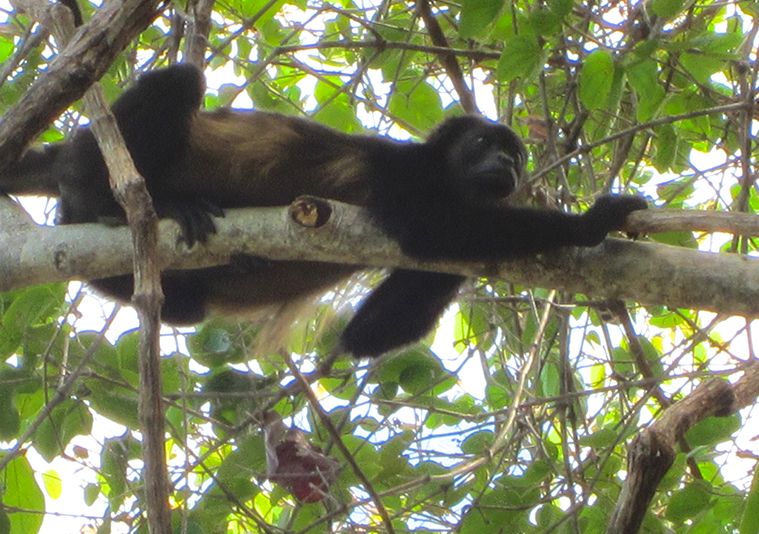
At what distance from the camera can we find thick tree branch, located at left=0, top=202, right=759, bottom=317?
2346mm

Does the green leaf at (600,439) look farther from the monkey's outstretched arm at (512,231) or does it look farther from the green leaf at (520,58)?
the green leaf at (520,58)

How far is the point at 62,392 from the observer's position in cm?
272

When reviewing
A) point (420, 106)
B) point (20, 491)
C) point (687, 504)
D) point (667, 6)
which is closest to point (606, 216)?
point (667, 6)

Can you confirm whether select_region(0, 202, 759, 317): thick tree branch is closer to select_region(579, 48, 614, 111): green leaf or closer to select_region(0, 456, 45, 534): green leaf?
select_region(579, 48, 614, 111): green leaf

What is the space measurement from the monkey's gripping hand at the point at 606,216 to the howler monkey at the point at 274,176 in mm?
417

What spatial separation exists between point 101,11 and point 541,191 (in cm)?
218

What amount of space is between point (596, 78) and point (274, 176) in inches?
55.8

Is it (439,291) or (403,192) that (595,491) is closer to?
(439,291)

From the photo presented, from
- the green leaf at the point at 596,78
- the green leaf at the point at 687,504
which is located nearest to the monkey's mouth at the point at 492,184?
the green leaf at the point at 596,78

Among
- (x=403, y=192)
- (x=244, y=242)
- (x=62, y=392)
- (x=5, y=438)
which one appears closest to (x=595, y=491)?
(x=403, y=192)

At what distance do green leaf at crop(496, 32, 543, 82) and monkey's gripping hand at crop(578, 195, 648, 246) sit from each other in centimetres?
50

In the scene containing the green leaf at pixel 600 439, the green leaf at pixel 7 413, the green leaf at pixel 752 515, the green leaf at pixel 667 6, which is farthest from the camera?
the green leaf at pixel 7 413

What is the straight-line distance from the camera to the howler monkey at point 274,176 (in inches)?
128

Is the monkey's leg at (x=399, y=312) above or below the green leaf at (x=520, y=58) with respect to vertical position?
below
